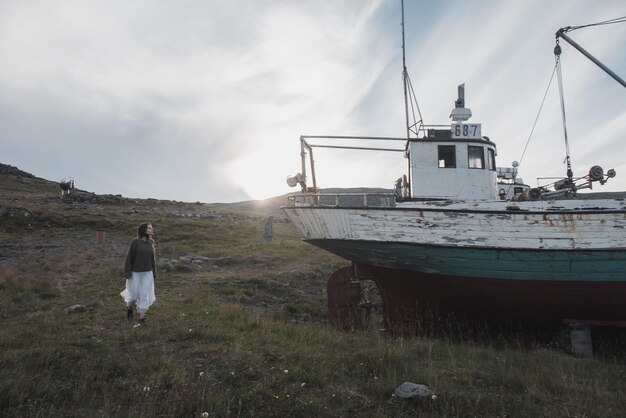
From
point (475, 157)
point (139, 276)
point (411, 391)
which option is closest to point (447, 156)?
point (475, 157)

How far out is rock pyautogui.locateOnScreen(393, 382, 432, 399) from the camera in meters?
4.67

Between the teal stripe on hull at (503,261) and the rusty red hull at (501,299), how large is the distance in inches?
5.6

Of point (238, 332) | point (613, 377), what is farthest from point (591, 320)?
point (238, 332)

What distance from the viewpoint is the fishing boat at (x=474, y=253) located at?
8023 millimetres

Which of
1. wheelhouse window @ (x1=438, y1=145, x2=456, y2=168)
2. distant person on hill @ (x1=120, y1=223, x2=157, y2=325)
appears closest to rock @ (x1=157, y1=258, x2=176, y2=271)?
distant person on hill @ (x1=120, y1=223, x2=157, y2=325)

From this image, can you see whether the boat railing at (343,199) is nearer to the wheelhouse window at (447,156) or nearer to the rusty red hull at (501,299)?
the rusty red hull at (501,299)

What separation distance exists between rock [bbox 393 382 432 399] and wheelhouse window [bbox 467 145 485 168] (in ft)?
22.1

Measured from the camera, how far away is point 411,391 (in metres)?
4.76

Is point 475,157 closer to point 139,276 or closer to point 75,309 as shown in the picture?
point 139,276

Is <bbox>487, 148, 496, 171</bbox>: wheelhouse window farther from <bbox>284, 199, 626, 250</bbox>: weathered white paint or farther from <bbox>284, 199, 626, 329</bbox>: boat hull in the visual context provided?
<bbox>284, 199, 626, 329</bbox>: boat hull

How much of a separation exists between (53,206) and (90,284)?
2174 cm

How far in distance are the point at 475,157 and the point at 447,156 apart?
721mm

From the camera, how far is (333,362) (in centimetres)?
573

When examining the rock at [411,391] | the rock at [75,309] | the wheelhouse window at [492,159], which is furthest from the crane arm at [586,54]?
the rock at [75,309]
